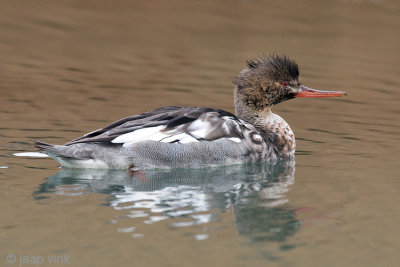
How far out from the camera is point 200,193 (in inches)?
293

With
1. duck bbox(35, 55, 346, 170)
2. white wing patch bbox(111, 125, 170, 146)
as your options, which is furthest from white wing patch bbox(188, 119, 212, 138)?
white wing patch bbox(111, 125, 170, 146)

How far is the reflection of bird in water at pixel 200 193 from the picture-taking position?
6453mm

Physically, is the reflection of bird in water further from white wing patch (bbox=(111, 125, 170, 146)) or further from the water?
white wing patch (bbox=(111, 125, 170, 146))

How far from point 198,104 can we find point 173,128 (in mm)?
3434

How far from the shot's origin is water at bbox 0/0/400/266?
591 centimetres

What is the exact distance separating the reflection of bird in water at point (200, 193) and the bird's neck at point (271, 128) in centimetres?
31

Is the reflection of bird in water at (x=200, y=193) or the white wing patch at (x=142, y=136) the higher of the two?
the white wing patch at (x=142, y=136)

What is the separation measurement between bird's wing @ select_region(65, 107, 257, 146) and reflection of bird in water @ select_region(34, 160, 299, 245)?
37 centimetres
